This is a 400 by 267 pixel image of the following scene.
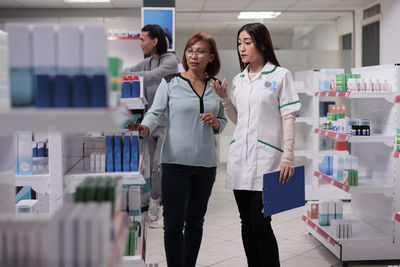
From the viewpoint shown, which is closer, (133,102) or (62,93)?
(62,93)

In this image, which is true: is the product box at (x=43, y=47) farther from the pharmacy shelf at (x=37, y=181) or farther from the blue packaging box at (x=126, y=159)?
the blue packaging box at (x=126, y=159)

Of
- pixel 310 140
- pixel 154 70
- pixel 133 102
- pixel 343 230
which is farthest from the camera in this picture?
pixel 310 140

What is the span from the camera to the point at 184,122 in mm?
2910

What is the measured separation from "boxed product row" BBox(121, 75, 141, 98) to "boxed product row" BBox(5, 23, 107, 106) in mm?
2109

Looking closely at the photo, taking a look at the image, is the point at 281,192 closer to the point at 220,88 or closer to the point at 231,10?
the point at 220,88

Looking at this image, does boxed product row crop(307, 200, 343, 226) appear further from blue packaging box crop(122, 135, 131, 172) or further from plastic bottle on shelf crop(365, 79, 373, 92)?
blue packaging box crop(122, 135, 131, 172)

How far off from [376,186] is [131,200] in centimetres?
207

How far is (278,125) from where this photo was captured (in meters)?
2.90

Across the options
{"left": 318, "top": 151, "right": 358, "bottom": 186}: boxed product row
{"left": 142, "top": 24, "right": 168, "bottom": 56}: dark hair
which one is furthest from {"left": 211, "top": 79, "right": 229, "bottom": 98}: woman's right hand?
{"left": 142, "top": 24, "right": 168, "bottom": 56}: dark hair

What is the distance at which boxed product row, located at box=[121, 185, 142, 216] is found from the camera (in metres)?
3.24

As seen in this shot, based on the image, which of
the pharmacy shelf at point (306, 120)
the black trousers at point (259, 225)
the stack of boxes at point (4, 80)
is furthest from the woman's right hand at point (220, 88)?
the pharmacy shelf at point (306, 120)

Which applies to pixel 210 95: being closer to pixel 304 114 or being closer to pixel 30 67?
pixel 30 67

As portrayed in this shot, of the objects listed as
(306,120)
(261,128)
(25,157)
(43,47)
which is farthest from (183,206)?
(306,120)

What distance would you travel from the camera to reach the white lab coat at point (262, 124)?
2.86m
